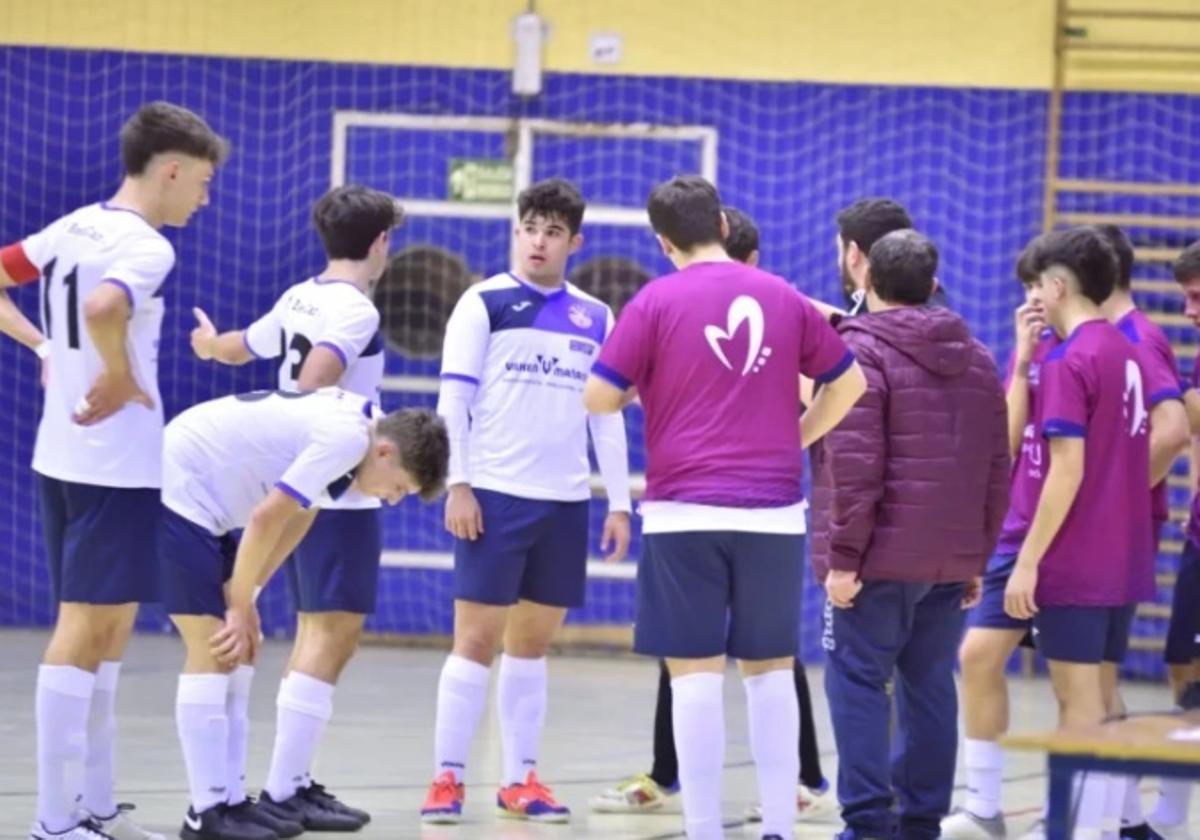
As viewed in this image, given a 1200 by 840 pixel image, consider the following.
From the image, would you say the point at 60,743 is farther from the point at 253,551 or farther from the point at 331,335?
the point at 331,335

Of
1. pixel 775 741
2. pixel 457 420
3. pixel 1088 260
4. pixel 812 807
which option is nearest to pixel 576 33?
pixel 457 420

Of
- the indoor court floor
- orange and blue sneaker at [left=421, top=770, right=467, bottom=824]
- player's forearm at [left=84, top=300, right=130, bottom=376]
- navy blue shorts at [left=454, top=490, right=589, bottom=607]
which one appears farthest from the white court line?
player's forearm at [left=84, top=300, right=130, bottom=376]

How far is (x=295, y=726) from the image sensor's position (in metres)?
5.86

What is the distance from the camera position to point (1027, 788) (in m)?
7.17

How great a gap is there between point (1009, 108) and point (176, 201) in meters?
6.95

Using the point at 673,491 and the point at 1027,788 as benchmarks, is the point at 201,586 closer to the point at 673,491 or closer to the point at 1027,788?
the point at 673,491

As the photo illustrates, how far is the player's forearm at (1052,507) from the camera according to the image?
560 cm

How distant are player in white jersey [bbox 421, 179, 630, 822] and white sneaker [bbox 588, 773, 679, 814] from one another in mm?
269

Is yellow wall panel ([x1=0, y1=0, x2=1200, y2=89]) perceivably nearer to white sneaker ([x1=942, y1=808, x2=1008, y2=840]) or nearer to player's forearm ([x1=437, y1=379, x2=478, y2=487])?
player's forearm ([x1=437, y1=379, x2=478, y2=487])

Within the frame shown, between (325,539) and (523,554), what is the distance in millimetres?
600

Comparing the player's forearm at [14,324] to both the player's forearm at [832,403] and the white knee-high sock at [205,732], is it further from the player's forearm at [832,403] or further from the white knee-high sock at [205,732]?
the player's forearm at [832,403]

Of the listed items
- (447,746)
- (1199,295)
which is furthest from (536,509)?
(1199,295)

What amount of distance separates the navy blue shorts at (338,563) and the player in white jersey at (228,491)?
0.38m

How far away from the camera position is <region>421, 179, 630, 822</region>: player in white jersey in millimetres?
6203
